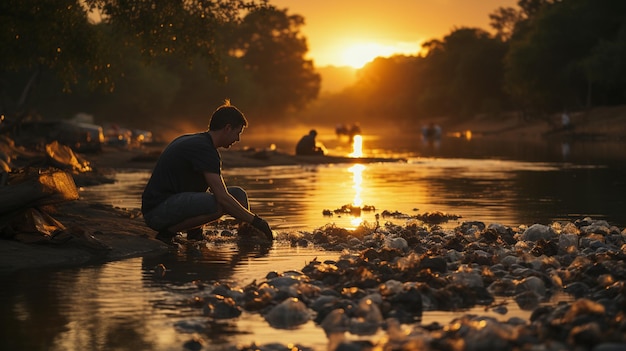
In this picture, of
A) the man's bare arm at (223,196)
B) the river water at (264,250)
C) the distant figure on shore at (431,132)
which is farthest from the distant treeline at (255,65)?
the man's bare arm at (223,196)

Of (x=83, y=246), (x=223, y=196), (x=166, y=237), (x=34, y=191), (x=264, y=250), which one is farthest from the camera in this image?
(x=166, y=237)

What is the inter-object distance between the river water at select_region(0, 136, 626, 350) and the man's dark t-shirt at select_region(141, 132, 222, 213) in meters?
0.75

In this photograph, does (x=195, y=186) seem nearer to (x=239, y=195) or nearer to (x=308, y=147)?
(x=239, y=195)

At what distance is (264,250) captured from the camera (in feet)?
41.7

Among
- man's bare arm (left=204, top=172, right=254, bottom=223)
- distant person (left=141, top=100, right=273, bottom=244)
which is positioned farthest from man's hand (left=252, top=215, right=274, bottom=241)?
man's bare arm (left=204, top=172, right=254, bottom=223)

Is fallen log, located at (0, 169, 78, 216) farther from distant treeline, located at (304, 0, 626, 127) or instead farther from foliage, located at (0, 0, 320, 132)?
distant treeline, located at (304, 0, 626, 127)

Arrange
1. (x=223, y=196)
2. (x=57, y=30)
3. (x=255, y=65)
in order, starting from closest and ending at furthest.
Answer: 1. (x=223, y=196)
2. (x=57, y=30)
3. (x=255, y=65)

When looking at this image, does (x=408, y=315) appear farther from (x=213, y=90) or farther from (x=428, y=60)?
(x=428, y=60)

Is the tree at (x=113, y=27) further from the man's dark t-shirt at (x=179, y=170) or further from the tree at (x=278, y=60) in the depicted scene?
the tree at (x=278, y=60)

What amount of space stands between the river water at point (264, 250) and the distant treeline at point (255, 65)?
3551 mm

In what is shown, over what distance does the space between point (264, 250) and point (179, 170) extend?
1.38 meters

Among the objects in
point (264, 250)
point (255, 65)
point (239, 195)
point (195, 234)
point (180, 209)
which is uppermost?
point (255, 65)

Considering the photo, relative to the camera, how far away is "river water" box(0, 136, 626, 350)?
26.3 feet

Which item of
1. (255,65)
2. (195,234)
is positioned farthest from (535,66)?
(255,65)
